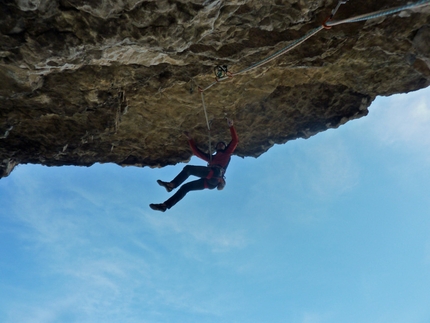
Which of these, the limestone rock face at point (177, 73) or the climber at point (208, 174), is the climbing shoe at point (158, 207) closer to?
the climber at point (208, 174)

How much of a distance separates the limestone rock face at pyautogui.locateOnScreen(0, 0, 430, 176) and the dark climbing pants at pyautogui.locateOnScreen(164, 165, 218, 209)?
1.46m

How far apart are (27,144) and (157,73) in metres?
4.30

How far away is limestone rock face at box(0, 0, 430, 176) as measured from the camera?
4.94m

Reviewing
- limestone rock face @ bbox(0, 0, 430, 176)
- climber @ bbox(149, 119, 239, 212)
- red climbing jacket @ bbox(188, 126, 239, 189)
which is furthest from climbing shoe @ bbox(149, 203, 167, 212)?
limestone rock face @ bbox(0, 0, 430, 176)

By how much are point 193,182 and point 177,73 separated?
236 centimetres

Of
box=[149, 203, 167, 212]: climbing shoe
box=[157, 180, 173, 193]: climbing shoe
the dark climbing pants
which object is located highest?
the dark climbing pants

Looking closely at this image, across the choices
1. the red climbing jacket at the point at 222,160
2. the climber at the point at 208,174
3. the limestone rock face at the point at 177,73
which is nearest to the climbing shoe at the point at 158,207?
the climber at the point at 208,174

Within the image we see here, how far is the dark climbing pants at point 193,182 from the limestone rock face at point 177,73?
1.46m

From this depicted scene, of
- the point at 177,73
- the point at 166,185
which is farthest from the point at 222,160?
the point at 177,73

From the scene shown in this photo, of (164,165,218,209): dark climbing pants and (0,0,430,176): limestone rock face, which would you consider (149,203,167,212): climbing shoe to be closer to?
(164,165,218,209): dark climbing pants

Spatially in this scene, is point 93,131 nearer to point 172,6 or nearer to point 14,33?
point 14,33

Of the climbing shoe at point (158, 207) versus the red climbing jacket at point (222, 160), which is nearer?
the climbing shoe at point (158, 207)

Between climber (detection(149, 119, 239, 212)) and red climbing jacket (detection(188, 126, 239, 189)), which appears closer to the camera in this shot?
climber (detection(149, 119, 239, 212))

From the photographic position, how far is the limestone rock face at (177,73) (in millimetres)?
4938
